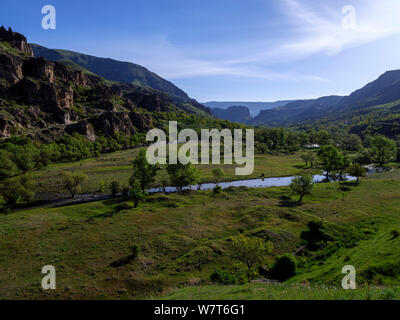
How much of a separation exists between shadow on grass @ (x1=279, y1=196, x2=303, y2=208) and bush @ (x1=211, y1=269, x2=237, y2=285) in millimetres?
41803

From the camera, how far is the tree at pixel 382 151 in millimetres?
145875

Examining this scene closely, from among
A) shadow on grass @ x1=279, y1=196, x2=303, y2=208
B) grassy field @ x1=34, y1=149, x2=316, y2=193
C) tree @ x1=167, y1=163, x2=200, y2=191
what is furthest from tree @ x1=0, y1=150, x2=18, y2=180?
shadow on grass @ x1=279, y1=196, x2=303, y2=208

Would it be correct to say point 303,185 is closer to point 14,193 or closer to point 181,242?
point 181,242

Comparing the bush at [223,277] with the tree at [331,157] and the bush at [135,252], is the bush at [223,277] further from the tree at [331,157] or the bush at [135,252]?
the tree at [331,157]

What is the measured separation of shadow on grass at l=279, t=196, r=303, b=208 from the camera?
233 ft

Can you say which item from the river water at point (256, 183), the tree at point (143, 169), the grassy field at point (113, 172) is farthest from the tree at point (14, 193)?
the river water at point (256, 183)

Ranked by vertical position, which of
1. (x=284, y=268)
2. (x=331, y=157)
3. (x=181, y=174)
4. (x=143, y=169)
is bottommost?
(x=284, y=268)

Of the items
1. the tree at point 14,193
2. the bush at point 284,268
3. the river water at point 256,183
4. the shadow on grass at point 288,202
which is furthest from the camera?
the river water at point 256,183

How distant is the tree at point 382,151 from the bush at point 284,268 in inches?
5946

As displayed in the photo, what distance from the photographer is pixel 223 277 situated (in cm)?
3456

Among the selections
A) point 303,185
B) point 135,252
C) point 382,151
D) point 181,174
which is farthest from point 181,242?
point 382,151

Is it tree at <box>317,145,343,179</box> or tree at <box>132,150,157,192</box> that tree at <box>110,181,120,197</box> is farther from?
tree at <box>317,145,343,179</box>

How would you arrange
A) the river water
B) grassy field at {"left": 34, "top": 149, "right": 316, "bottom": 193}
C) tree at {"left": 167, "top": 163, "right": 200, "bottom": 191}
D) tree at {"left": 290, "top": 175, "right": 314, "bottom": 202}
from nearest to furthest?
tree at {"left": 290, "top": 175, "right": 314, "bottom": 202} < tree at {"left": 167, "top": 163, "right": 200, "bottom": 191} < grassy field at {"left": 34, "top": 149, "right": 316, "bottom": 193} < the river water

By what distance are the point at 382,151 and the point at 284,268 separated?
155685 millimetres
